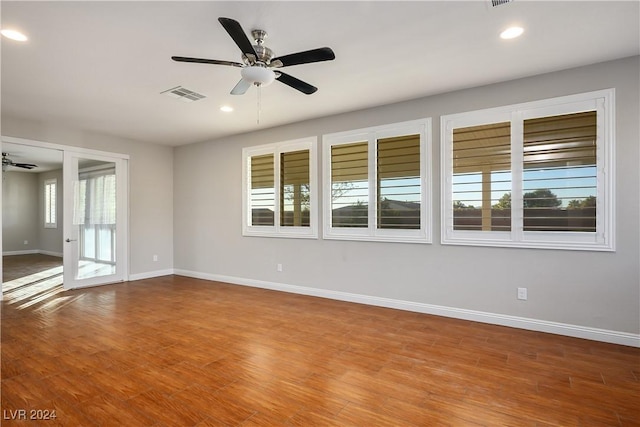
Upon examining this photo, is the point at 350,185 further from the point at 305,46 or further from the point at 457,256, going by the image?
the point at 305,46

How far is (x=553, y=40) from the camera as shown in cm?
280

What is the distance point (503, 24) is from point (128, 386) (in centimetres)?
403

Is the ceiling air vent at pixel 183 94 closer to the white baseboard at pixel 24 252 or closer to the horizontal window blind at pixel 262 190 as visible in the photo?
the horizontal window blind at pixel 262 190

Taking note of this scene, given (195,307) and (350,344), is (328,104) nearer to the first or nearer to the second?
(350,344)

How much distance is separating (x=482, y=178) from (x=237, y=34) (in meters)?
3.06

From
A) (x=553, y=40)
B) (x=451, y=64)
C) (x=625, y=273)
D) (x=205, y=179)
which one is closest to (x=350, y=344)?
(x=625, y=273)

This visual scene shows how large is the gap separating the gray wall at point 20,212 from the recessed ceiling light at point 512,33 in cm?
1309

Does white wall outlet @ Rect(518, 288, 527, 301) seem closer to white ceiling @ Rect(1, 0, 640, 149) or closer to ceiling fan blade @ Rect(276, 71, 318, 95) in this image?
white ceiling @ Rect(1, 0, 640, 149)

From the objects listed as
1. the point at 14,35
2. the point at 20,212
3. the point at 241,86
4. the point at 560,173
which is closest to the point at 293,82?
the point at 241,86

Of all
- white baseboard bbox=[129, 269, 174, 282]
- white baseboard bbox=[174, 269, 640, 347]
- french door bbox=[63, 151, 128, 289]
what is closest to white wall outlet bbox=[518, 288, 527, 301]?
white baseboard bbox=[174, 269, 640, 347]

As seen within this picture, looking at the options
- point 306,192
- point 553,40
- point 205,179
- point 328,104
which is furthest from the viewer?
point 205,179

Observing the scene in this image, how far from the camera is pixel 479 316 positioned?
3805mm

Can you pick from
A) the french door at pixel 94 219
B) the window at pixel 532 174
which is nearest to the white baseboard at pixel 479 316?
the window at pixel 532 174

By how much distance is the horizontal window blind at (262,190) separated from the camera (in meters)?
5.61
